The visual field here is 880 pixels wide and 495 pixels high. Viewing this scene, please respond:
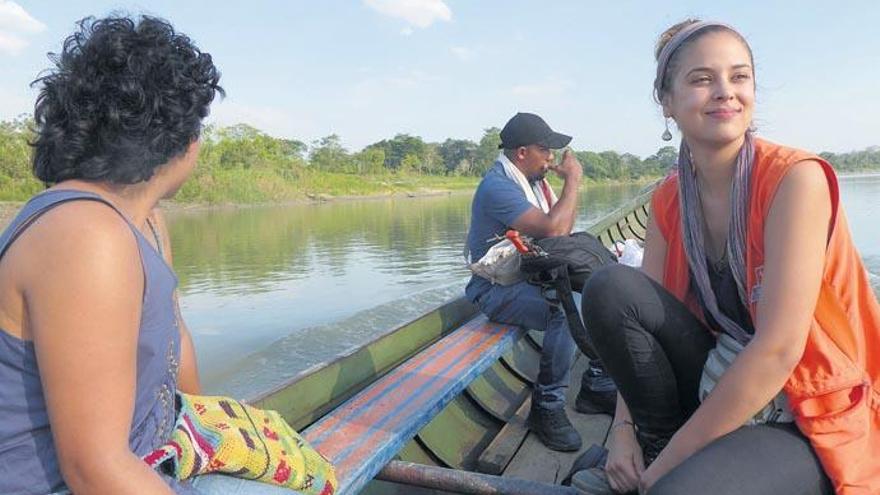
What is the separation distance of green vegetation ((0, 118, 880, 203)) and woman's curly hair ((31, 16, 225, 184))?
20 centimetres

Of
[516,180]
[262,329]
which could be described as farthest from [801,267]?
[262,329]

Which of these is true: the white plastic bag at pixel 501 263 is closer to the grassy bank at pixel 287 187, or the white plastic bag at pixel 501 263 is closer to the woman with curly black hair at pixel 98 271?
the woman with curly black hair at pixel 98 271

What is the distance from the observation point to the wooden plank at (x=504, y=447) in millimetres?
2707

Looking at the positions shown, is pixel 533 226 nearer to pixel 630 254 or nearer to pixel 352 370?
pixel 630 254

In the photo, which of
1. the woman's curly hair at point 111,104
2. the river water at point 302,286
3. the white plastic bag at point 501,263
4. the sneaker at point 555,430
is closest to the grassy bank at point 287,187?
the river water at point 302,286

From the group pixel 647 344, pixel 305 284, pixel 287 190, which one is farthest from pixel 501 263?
pixel 287 190

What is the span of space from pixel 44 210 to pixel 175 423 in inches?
22.1

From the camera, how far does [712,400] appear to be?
143 centimetres

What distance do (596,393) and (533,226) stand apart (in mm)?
854

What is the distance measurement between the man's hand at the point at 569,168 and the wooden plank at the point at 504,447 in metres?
1.27

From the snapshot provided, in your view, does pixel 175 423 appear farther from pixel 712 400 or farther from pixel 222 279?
pixel 222 279

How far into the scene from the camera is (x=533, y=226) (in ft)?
10.2

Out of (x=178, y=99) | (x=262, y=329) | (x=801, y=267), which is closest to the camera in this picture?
(x=178, y=99)

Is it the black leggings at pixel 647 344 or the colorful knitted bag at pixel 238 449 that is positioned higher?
the black leggings at pixel 647 344
